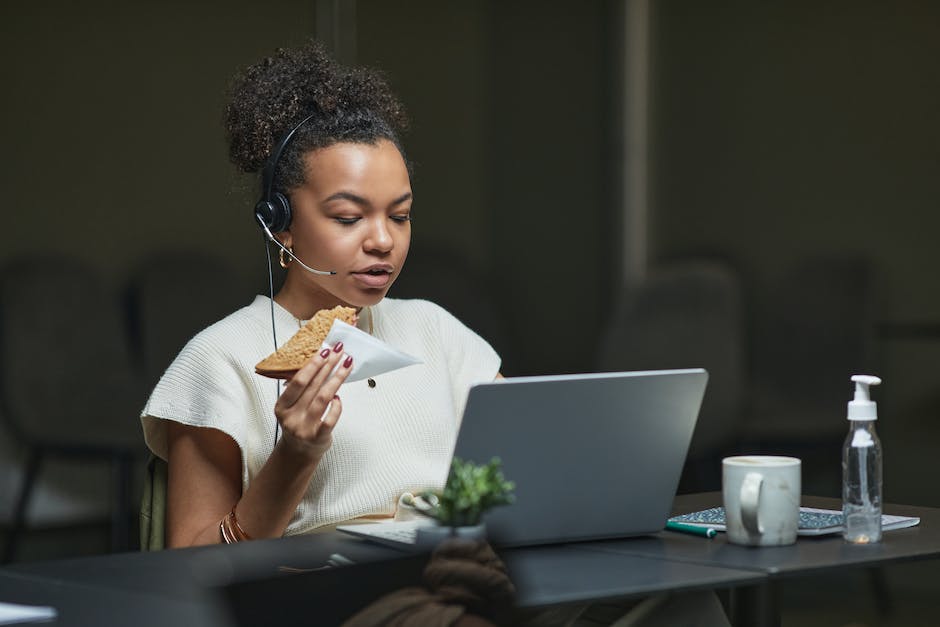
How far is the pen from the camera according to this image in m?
1.64

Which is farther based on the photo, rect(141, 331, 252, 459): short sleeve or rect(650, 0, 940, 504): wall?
rect(650, 0, 940, 504): wall

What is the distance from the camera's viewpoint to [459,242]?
4.38m

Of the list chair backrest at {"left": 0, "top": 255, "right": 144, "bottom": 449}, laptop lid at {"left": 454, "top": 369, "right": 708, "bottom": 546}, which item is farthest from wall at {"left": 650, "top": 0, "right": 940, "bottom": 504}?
laptop lid at {"left": 454, "top": 369, "right": 708, "bottom": 546}

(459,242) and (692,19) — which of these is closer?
(692,19)

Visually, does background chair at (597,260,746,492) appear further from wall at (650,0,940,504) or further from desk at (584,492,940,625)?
desk at (584,492,940,625)

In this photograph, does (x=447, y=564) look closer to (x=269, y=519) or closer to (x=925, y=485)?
(x=269, y=519)

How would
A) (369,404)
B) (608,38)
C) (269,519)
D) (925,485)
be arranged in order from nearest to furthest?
(269,519) → (369,404) → (925,485) → (608,38)

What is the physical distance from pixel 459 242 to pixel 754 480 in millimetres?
2895

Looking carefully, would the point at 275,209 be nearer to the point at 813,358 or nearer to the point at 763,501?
the point at 763,501

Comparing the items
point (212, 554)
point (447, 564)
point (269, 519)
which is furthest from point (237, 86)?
point (447, 564)

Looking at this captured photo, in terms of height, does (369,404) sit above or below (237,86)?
below

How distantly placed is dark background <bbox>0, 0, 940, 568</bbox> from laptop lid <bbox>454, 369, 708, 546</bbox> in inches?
73.9

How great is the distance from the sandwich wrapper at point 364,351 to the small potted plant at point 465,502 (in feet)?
1.21

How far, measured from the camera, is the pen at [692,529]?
164cm
